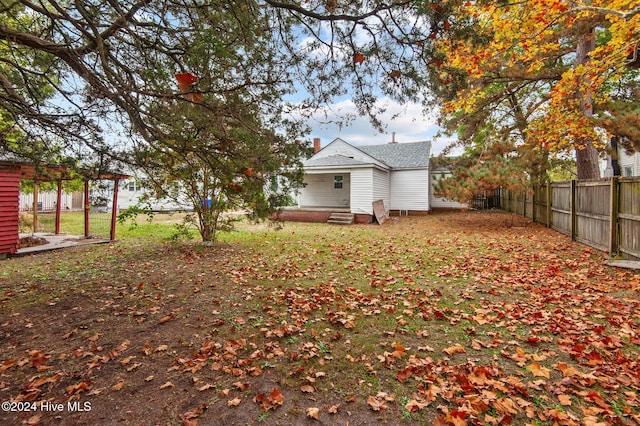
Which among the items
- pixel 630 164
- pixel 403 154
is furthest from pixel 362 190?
pixel 630 164

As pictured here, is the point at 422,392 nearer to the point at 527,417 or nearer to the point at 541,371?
the point at 527,417

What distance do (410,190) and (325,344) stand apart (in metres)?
18.5

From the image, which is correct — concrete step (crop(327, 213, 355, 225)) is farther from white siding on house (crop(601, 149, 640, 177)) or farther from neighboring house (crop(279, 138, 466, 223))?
white siding on house (crop(601, 149, 640, 177))

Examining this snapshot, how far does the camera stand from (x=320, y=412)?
2512 millimetres

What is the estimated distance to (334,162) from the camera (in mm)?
18531

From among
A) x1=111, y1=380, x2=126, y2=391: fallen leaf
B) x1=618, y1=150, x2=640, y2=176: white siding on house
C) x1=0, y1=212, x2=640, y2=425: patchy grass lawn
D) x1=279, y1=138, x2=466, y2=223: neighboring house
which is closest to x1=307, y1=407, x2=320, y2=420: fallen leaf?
x1=0, y1=212, x2=640, y2=425: patchy grass lawn

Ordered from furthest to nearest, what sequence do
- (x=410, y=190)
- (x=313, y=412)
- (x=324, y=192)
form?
(x=324, y=192), (x=410, y=190), (x=313, y=412)

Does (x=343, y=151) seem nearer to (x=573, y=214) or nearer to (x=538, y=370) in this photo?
(x=573, y=214)

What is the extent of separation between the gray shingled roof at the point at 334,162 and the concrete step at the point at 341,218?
2851 mm

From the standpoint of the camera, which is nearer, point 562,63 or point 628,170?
point 562,63

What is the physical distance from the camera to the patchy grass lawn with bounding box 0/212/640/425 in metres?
2.54

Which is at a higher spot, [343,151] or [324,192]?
[343,151]

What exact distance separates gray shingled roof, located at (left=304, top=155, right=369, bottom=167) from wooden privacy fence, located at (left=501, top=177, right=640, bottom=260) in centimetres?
914

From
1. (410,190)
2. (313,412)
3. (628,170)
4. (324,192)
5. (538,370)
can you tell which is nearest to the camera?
(313,412)
